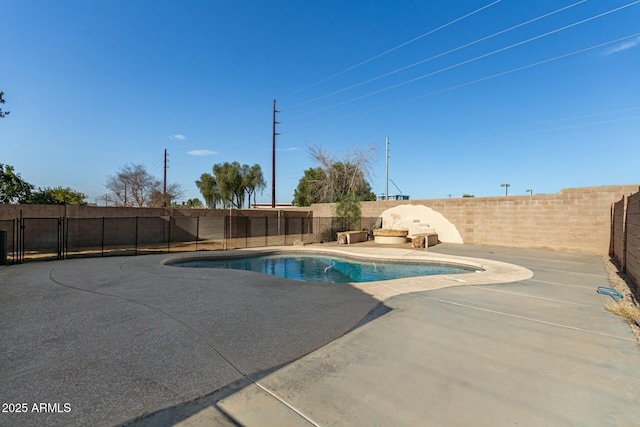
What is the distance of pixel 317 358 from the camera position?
2.96 metres

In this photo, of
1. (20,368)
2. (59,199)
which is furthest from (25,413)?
(59,199)

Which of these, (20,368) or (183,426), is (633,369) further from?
(20,368)

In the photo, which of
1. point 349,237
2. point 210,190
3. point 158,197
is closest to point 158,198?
point 158,197

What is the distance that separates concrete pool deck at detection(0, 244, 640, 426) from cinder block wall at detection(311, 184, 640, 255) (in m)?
8.30

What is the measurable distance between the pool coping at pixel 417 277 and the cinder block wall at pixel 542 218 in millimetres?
4898

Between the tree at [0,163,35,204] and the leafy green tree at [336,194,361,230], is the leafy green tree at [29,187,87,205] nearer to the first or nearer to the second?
the tree at [0,163,35,204]

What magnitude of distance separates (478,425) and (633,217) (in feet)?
23.0

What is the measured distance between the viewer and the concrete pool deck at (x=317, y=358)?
2.12m

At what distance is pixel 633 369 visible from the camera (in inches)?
108

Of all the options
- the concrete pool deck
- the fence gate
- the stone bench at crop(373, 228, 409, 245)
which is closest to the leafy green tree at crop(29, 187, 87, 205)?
the fence gate

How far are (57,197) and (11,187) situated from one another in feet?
11.2

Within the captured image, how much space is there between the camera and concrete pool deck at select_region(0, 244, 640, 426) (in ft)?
6.97

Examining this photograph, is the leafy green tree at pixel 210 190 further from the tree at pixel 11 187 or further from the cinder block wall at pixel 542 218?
the cinder block wall at pixel 542 218

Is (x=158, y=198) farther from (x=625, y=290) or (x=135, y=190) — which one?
(x=625, y=290)
